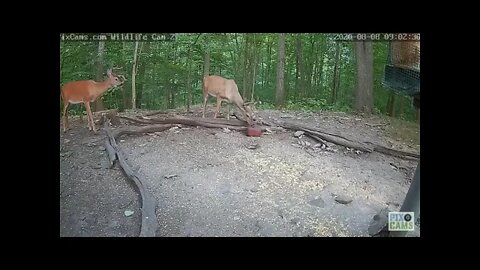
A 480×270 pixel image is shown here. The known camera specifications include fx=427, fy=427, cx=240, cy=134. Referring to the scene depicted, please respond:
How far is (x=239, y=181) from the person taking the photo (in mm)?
2498

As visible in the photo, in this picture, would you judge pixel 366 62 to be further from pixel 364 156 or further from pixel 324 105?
pixel 364 156

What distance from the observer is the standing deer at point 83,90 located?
2.51 metres

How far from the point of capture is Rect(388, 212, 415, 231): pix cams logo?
241cm

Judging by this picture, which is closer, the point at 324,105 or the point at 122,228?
the point at 122,228

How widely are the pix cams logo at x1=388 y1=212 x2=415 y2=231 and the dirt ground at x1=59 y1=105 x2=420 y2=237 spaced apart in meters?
0.05

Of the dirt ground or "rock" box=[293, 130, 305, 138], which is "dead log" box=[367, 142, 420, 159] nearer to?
the dirt ground

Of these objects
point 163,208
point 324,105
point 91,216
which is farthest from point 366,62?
point 91,216

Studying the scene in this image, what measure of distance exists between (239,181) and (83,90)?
3.49 feet

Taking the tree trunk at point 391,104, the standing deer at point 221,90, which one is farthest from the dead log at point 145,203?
the tree trunk at point 391,104

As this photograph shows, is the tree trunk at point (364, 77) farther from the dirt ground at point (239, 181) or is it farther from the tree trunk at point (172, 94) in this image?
the tree trunk at point (172, 94)

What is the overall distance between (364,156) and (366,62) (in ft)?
1.85

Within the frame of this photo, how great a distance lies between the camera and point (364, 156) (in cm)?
259

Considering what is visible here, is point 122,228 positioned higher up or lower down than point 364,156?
lower down
